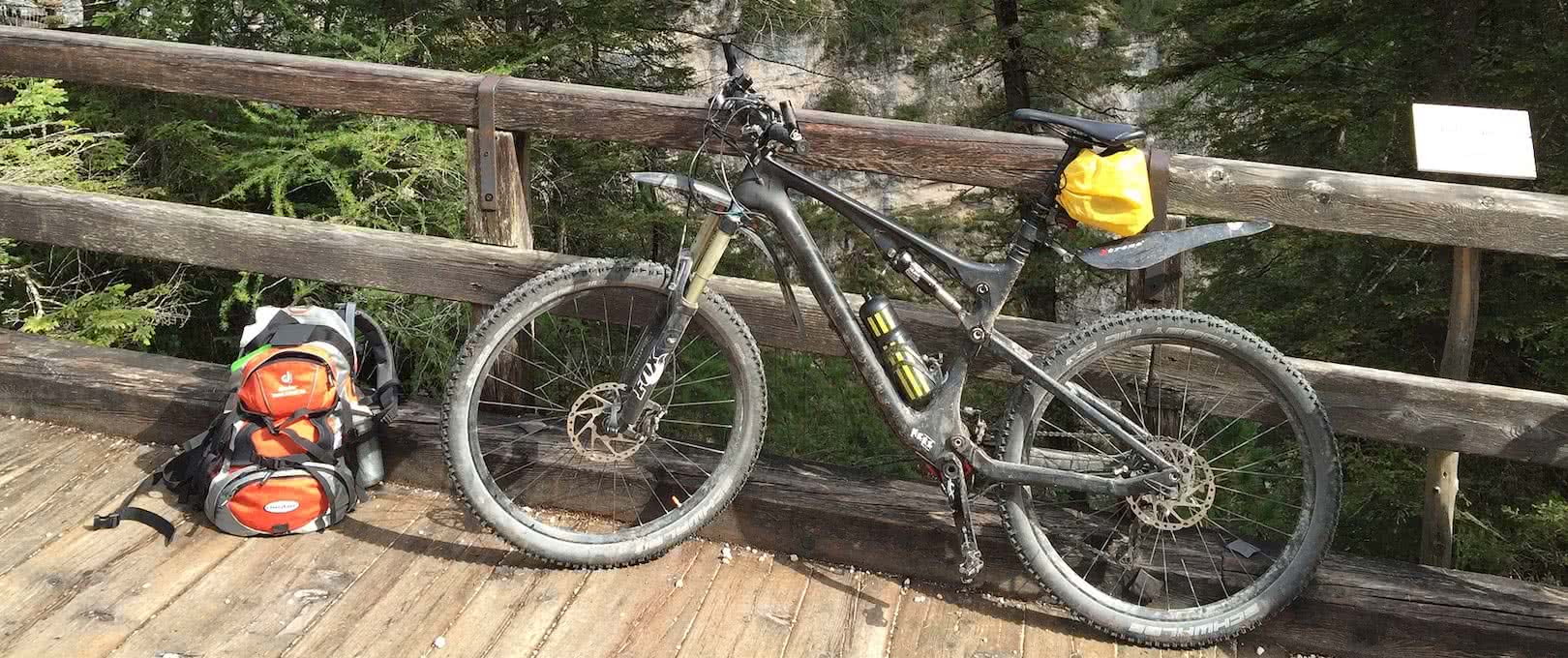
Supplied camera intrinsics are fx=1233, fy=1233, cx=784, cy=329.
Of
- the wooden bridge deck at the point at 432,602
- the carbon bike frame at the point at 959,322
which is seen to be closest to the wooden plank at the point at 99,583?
the wooden bridge deck at the point at 432,602

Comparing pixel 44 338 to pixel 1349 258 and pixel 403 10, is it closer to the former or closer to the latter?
pixel 403 10

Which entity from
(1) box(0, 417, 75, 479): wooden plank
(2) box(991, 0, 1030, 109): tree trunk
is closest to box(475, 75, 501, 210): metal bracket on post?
(1) box(0, 417, 75, 479): wooden plank

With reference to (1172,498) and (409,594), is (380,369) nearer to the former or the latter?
(409,594)

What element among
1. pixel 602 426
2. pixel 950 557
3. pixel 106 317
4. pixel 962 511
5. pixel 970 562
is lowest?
pixel 106 317

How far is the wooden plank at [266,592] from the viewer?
9.35 feet

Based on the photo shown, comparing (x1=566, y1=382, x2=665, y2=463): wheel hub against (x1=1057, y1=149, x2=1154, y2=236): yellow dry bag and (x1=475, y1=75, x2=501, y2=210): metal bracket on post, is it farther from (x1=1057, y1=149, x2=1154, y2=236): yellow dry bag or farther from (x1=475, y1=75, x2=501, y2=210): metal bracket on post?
(x1=1057, y1=149, x2=1154, y2=236): yellow dry bag

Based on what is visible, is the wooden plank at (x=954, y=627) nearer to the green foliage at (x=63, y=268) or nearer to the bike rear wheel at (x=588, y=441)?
the bike rear wheel at (x=588, y=441)

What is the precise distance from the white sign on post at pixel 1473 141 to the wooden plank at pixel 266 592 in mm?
2782

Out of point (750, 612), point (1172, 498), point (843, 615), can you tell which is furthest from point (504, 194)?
point (1172, 498)

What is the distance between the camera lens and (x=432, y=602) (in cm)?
308

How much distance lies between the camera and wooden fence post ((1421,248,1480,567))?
9.96 feet

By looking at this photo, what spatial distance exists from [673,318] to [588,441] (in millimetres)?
835

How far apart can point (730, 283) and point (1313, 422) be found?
4.97 ft

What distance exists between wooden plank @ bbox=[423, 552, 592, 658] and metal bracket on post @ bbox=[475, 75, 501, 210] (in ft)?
3.21
